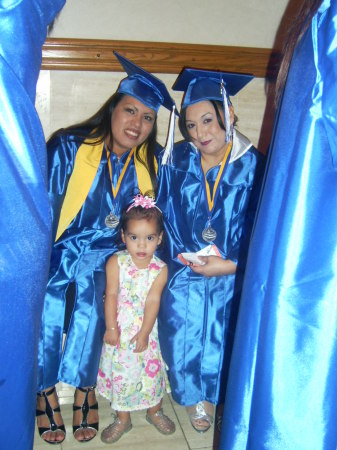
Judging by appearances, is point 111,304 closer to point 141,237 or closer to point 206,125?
point 141,237

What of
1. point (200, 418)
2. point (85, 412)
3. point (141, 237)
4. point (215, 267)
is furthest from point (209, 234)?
point (85, 412)

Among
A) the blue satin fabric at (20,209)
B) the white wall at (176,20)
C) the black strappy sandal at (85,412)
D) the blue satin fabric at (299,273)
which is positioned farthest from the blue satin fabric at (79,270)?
→ the blue satin fabric at (299,273)

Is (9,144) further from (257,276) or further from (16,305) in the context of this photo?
(257,276)

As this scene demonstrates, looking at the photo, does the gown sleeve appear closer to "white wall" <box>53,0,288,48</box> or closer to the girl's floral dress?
the girl's floral dress

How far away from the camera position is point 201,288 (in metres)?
1.96

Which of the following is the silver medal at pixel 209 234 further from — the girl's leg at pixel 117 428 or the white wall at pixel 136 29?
the girl's leg at pixel 117 428

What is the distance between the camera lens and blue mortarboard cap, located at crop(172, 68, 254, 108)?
6.37 feet

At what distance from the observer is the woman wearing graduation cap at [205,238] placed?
A: 1948mm

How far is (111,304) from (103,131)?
78 centimetres

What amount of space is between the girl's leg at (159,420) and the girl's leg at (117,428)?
95mm

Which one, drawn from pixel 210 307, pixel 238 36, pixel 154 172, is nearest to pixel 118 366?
pixel 210 307

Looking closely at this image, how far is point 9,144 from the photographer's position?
2.70ft

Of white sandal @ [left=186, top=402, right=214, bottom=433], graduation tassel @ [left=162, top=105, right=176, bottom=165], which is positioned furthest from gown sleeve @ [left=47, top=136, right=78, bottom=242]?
white sandal @ [left=186, top=402, right=214, bottom=433]

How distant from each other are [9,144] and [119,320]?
1.25m
